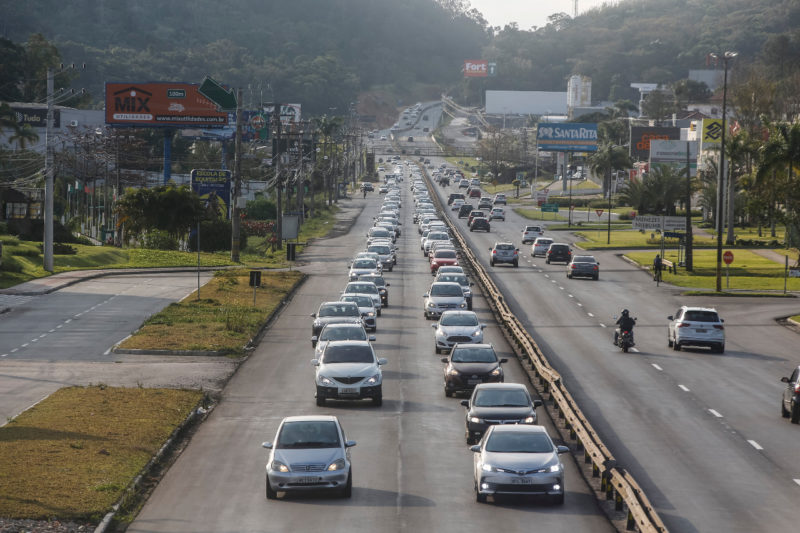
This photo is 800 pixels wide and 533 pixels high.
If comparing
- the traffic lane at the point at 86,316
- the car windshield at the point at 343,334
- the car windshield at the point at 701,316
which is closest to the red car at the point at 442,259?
the traffic lane at the point at 86,316

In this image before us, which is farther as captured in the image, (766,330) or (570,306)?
(570,306)

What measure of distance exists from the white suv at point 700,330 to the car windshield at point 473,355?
12568 millimetres

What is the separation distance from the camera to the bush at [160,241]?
82312mm

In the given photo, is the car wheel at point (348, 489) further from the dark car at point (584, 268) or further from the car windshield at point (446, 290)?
the dark car at point (584, 268)

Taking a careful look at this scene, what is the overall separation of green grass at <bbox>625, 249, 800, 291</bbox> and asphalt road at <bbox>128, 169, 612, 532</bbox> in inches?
1129

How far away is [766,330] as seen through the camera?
48562mm

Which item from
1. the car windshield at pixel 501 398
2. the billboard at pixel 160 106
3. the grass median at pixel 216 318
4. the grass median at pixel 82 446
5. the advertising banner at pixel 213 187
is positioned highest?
the billboard at pixel 160 106

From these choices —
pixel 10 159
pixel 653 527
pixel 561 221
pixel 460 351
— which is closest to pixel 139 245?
pixel 10 159

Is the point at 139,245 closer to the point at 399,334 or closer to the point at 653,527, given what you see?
the point at 399,334

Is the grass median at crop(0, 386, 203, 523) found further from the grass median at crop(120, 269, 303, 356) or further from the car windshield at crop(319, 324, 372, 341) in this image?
the grass median at crop(120, 269, 303, 356)

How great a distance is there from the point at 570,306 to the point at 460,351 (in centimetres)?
2467

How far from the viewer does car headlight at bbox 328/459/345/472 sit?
2011 centimetres

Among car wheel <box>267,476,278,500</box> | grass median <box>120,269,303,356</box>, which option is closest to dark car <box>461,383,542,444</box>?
car wheel <box>267,476,278,500</box>

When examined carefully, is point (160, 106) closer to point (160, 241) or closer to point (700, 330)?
point (160, 241)
